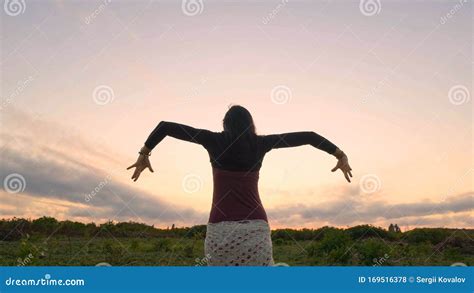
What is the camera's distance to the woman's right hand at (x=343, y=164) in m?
5.44

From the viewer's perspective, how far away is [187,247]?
1784 centimetres

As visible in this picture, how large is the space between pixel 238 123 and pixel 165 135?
2.28ft

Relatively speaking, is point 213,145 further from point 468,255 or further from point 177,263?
point 468,255

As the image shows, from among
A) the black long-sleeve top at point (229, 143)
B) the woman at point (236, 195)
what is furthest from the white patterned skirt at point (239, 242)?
the black long-sleeve top at point (229, 143)

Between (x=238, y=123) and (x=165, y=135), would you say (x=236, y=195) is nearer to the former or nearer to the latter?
(x=238, y=123)

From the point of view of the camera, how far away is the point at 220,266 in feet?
15.5

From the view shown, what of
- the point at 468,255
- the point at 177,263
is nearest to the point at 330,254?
the point at 177,263

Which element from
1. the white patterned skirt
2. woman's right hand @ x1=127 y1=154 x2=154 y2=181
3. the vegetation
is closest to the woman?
the white patterned skirt

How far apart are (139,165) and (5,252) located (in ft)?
43.9

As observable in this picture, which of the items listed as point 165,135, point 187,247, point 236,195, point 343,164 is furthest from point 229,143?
point 187,247

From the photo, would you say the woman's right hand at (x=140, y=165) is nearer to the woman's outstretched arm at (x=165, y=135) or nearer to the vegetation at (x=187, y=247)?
the woman's outstretched arm at (x=165, y=135)

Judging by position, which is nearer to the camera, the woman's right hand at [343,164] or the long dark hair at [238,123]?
the long dark hair at [238,123]

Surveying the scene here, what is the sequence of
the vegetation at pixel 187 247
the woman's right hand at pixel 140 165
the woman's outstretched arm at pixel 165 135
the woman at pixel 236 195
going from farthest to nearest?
the vegetation at pixel 187 247 → the woman's right hand at pixel 140 165 → the woman's outstretched arm at pixel 165 135 → the woman at pixel 236 195

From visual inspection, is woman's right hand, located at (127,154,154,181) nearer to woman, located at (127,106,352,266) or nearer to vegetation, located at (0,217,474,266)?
woman, located at (127,106,352,266)
